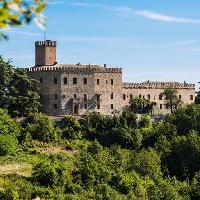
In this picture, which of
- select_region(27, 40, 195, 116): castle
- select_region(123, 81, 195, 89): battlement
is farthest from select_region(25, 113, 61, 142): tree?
select_region(123, 81, 195, 89): battlement

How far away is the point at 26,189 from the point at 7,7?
32847 mm

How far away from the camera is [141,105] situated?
59.8m

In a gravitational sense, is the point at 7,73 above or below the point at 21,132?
above

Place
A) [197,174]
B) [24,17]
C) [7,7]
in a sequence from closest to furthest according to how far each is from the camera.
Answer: [7,7]
[24,17]
[197,174]

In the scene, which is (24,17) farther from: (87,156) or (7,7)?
(87,156)

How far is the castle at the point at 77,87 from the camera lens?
55.8 m

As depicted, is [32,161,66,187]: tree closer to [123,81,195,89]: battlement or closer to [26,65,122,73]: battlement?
[26,65,122,73]: battlement

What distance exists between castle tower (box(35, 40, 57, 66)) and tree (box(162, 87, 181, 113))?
13.6m

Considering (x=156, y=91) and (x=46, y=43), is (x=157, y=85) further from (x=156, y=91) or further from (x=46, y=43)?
(x=46, y=43)

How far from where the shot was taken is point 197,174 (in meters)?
41.9

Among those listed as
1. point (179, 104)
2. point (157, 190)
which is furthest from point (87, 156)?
point (179, 104)

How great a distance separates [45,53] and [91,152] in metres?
17.0

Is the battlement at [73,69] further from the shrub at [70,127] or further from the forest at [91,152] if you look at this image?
the shrub at [70,127]

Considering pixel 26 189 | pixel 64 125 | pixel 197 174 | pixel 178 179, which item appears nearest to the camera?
pixel 26 189
